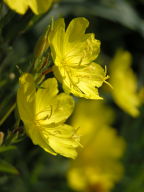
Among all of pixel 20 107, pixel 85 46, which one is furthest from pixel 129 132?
pixel 20 107

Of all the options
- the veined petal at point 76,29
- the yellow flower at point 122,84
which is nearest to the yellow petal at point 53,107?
the veined petal at point 76,29

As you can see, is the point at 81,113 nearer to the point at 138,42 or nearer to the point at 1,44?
the point at 138,42

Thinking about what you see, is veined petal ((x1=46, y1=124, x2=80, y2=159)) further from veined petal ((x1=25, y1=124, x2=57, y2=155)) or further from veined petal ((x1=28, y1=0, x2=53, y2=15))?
veined petal ((x1=28, y1=0, x2=53, y2=15))

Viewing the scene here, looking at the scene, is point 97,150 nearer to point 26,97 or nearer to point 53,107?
point 53,107

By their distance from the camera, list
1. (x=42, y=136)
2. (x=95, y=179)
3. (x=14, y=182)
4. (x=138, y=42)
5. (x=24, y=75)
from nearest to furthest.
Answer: (x=24, y=75) < (x=42, y=136) < (x=14, y=182) < (x=95, y=179) < (x=138, y=42)

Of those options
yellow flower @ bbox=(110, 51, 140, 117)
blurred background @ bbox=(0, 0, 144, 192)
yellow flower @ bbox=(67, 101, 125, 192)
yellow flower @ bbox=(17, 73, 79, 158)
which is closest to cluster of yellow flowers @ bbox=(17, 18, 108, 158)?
yellow flower @ bbox=(17, 73, 79, 158)

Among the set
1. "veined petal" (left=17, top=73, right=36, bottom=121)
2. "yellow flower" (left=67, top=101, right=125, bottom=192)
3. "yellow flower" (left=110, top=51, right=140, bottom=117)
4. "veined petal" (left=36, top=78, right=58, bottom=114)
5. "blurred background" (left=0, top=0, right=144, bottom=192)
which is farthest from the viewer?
"yellow flower" (left=67, top=101, right=125, bottom=192)
